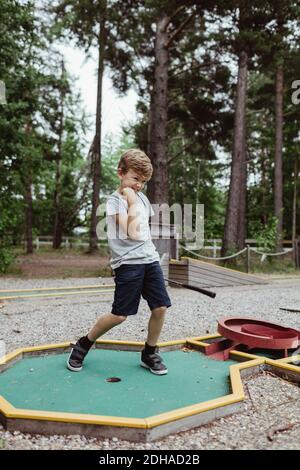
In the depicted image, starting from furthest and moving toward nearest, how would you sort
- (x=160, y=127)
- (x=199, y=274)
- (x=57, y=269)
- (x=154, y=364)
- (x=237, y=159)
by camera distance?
(x=57, y=269) < (x=237, y=159) < (x=160, y=127) < (x=199, y=274) < (x=154, y=364)

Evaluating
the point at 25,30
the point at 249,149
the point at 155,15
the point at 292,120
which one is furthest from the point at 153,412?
the point at 249,149

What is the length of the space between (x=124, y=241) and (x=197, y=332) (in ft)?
7.14

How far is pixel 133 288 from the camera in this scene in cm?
299

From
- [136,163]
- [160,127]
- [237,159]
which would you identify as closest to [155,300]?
[136,163]

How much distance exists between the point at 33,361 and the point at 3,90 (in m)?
7.76

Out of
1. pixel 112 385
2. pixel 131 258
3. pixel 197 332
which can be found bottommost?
pixel 197 332

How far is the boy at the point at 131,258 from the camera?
2.99 meters

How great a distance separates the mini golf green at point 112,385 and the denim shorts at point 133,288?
1.55 ft

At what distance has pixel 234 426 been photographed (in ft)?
7.71

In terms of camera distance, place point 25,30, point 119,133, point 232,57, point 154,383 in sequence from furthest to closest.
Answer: point 119,133, point 232,57, point 25,30, point 154,383

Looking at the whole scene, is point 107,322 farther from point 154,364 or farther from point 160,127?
point 160,127

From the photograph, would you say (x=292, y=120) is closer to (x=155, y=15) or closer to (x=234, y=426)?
(x=155, y=15)

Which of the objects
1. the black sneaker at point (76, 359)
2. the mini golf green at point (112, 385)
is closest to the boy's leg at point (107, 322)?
the black sneaker at point (76, 359)

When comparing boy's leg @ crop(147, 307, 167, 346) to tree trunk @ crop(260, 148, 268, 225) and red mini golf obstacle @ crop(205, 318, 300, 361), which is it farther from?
tree trunk @ crop(260, 148, 268, 225)
